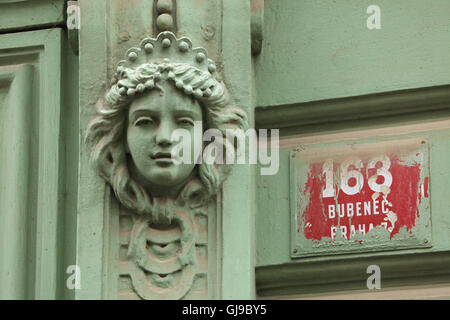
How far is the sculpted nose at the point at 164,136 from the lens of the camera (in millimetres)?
5188

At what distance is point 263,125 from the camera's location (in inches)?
219

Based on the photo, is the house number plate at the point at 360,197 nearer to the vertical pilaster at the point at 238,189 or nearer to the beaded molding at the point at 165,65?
the vertical pilaster at the point at 238,189

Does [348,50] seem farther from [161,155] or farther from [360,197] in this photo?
[161,155]

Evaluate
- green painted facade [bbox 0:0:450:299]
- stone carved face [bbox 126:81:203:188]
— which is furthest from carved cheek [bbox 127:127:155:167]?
green painted facade [bbox 0:0:450:299]

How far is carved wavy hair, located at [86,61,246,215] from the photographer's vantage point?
524 cm

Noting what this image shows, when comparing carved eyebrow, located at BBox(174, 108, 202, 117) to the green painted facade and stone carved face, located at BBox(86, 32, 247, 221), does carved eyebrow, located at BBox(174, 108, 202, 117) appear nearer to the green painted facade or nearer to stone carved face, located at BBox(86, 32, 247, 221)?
stone carved face, located at BBox(86, 32, 247, 221)

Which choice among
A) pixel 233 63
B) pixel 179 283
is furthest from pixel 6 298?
pixel 233 63

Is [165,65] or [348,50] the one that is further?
[348,50]

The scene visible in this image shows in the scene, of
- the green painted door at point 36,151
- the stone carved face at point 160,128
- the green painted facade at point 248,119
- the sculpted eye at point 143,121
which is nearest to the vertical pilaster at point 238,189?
the green painted facade at point 248,119

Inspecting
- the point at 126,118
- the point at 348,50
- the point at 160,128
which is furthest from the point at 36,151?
the point at 348,50

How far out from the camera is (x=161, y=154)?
5.21 m

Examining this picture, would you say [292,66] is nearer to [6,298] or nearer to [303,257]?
[303,257]

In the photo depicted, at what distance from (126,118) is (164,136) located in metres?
0.16

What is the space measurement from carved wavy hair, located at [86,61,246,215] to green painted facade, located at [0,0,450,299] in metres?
0.03
